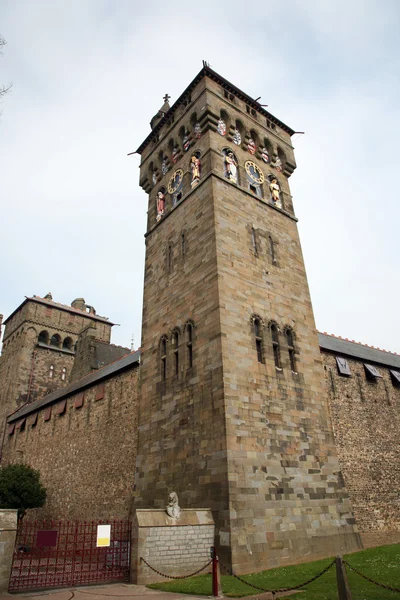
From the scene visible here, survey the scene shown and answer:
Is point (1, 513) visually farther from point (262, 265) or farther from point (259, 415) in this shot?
point (262, 265)

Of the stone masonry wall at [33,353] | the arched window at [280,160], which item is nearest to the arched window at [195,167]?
the arched window at [280,160]

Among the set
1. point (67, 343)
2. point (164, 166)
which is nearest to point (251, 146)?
point (164, 166)

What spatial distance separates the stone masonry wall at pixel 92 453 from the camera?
19219 millimetres

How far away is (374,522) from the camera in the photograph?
1778cm

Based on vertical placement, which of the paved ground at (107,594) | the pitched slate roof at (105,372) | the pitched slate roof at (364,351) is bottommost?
the paved ground at (107,594)

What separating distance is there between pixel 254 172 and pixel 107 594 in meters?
18.7

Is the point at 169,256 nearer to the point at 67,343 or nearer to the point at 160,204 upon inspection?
the point at 160,204

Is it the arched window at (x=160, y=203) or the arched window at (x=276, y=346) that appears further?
the arched window at (x=160, y=203)

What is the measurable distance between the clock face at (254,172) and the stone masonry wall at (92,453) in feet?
37.0

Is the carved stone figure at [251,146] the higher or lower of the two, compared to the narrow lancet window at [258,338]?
higher

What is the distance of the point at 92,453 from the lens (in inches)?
862

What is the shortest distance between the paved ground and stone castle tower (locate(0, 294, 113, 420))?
2946 cm

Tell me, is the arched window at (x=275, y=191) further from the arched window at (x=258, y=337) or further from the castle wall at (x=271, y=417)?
the arched window at (x=258, y=337)

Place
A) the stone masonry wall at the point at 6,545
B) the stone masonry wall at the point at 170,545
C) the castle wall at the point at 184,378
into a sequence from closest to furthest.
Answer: the stone masonry wall at the point at 6,545
the stone masonry wall at the point at 170,545
the castle wall at the point at 184,378
